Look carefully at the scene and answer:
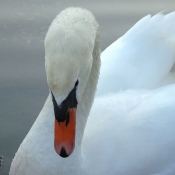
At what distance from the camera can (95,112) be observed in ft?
11.6

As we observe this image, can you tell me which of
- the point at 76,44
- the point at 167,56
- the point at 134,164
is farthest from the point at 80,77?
the point at 167,56

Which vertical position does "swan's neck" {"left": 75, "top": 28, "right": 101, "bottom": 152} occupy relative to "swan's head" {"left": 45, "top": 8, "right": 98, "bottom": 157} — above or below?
below

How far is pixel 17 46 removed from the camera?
4934 millimetres

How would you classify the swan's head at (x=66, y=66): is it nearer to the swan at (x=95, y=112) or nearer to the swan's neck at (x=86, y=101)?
the swan at (x=95, y=112)

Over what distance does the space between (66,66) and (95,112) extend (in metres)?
0.97

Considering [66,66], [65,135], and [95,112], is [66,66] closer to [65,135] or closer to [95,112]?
[65,135]

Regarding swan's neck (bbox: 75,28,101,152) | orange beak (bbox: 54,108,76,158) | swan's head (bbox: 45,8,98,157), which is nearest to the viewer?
swan's head (bbox: 45,8,98,157)

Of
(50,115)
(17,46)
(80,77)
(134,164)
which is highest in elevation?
(80,77)

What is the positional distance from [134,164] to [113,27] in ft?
7.00

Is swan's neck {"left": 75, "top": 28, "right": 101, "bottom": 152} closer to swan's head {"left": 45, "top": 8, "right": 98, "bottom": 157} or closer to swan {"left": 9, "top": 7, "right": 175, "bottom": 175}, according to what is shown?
swan {"left": 9, "top": 7, "right": 175, "bottom": 175}

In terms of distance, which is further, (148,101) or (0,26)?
(0,26)

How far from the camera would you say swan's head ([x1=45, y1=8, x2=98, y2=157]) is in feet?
8.59

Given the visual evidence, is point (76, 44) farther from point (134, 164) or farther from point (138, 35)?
point (138, 35)

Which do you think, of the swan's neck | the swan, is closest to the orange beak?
the swan
